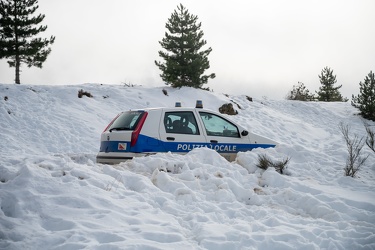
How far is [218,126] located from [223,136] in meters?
0.26

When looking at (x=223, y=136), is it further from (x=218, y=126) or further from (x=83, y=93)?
(x=83, y=93)

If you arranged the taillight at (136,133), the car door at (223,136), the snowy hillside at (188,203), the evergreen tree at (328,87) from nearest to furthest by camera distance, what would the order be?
the snowy hillside at (188,203)
the taillight at (136,133)
the car door at (223,136)
the evergreen tree at (328,87)

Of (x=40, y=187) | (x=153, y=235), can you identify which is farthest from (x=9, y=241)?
(x=153, y=235)

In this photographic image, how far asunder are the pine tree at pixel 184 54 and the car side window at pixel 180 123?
49.3 feet

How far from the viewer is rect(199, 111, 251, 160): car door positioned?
7051mm

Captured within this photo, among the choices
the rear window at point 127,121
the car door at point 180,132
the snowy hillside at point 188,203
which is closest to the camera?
the snowy hillside at point 188,203

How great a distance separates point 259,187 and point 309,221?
4.52 feet

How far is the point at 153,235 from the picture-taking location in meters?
3.46

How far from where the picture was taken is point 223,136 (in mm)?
7199

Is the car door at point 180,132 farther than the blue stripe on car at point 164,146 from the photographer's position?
Yes

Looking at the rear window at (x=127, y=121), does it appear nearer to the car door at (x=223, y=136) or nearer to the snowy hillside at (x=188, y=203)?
the snowy hillside at (x=188, y=203)

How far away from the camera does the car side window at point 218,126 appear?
7.10 meters

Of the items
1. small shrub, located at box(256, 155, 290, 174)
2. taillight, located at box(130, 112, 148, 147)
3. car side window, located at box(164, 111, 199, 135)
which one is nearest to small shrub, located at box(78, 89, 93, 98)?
car side window, located at box(164, 111, 199, 135)

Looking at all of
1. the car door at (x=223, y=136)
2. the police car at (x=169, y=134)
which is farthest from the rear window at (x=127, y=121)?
the car door at (x=223, y=136)
